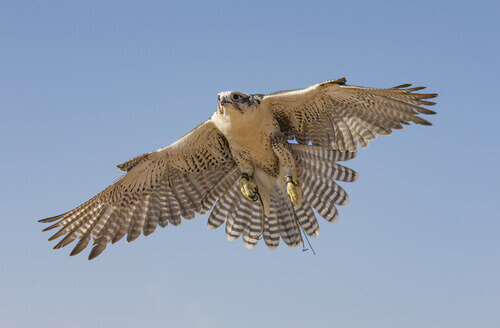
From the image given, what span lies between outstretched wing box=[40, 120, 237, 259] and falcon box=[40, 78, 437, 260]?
0.7 inches

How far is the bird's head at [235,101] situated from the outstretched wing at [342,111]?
0.42 metres

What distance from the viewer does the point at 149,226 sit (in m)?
12.6

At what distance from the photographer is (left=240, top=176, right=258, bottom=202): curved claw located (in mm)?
11735

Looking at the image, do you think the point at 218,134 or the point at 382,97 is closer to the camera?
the point at 382,97

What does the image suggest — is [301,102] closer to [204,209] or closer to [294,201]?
[294,201]

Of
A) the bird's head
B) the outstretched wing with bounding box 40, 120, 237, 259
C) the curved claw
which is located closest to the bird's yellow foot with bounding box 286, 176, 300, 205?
the curved claw

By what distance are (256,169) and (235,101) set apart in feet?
5.59

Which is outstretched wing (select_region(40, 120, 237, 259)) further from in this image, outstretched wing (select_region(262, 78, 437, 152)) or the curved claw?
outstretched wing (select_region(262, 78, 437, 152))

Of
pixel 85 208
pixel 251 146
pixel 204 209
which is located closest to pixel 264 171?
pixel 251 146

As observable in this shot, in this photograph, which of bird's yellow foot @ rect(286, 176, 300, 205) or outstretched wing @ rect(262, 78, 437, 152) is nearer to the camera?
outstretched wing @ rect(262, 78, 437, 152)

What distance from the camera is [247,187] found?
1177cm

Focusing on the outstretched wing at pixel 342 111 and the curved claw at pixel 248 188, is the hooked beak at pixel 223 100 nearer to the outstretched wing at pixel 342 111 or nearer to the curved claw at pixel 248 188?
the outstretched wing at pixel 342 111

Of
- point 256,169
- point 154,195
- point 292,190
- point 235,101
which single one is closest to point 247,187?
point 256,169

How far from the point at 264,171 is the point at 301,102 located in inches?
58.6
